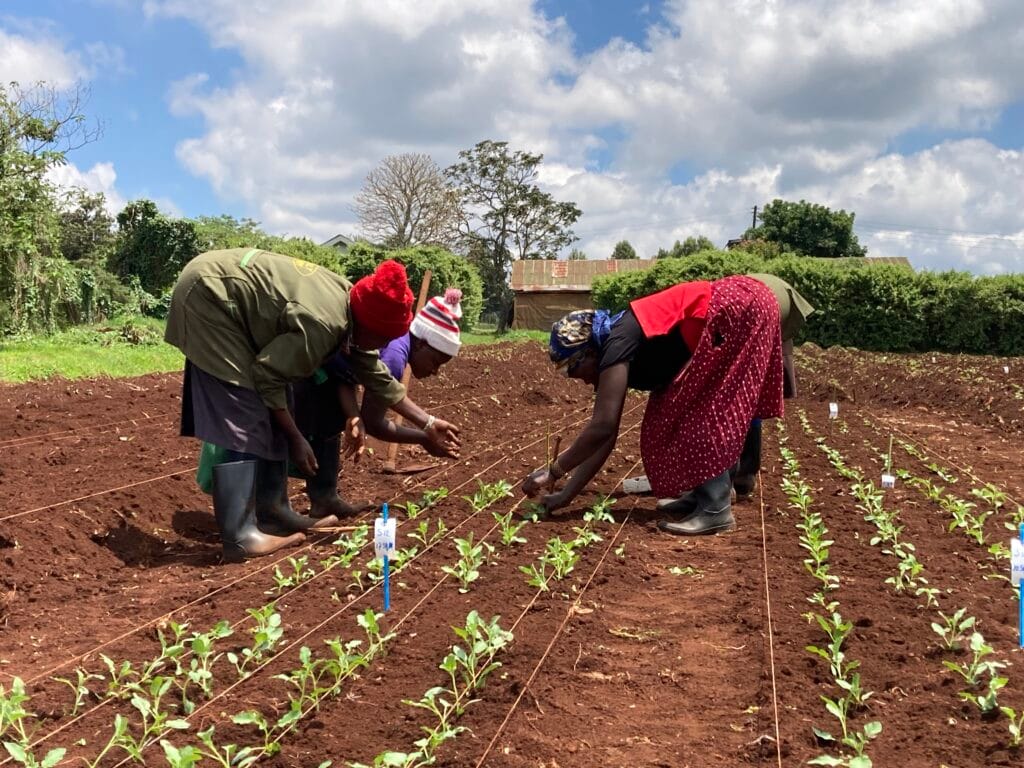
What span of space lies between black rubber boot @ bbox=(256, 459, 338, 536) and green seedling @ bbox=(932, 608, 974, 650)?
9.28ft

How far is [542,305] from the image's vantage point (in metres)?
34.2

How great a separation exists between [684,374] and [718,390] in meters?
0.20

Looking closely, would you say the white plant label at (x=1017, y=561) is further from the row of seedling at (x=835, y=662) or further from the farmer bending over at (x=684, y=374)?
the farmer bending over at (x=684, y=374)

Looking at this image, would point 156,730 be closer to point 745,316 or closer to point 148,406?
point 745,316

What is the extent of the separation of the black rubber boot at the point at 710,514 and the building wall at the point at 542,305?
29.6m

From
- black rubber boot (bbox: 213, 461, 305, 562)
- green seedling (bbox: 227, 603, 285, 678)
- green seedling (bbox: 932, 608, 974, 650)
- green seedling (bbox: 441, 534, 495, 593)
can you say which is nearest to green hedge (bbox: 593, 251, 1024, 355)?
green seedling (bbox: 441, 534, 495, 593)

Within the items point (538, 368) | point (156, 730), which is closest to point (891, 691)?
point (156, 730)

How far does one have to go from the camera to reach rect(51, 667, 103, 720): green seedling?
238 cm

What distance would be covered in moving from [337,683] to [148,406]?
672 cm

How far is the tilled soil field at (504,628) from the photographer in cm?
225

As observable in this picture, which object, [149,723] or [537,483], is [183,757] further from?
[537,483]

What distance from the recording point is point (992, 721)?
228 cm

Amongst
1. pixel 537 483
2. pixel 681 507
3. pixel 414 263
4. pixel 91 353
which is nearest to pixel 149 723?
pixel 537 483

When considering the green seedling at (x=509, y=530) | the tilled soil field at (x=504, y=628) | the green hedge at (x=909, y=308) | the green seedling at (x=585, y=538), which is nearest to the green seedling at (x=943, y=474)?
the tilled soil field at (x=504, y=628)
